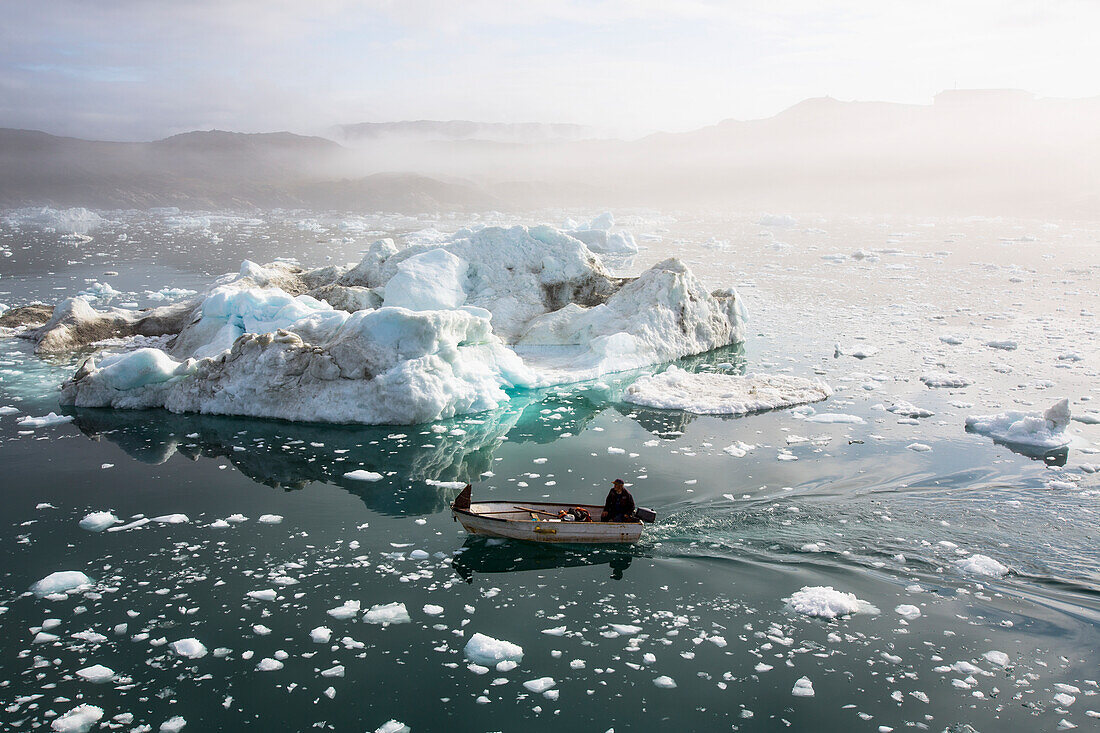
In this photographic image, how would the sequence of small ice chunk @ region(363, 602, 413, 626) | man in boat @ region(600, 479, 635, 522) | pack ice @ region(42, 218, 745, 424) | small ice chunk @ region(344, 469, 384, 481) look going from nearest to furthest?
1. small ice chunk @ region(363, 602, 413, 626)
2. man in boat @ region(600, 479, 635, 522)
3. small ice chunk @ region(344, 469, 384, 481)
4. pack ice @ region(42, 218, 745, 424)

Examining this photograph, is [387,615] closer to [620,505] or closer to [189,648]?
[189,648]

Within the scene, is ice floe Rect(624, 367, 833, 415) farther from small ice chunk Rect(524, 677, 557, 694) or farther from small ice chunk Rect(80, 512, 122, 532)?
small ice chunk Rect(80, 512, 122, 532)

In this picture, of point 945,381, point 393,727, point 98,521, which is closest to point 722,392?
point 945,381

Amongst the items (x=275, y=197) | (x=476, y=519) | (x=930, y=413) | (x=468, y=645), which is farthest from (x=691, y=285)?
(x=275, y=197)

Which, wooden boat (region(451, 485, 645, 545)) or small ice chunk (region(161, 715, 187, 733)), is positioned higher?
wooden boat (region(451, 485, 645, 545))

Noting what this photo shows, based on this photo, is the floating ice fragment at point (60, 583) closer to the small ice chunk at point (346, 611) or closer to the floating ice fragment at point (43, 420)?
the small ice chunk at point (346, 611)

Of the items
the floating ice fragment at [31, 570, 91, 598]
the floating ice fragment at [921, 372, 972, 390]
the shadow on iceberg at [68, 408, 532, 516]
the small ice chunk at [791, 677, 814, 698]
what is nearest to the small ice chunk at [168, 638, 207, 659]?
the floating ice fragment at [31, 570, 91, 598]

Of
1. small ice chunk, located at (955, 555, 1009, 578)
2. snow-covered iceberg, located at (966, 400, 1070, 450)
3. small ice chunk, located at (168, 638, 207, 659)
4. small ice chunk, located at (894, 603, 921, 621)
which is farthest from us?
snow-covered iceberg, located at (966, 400, 1070, 450)
